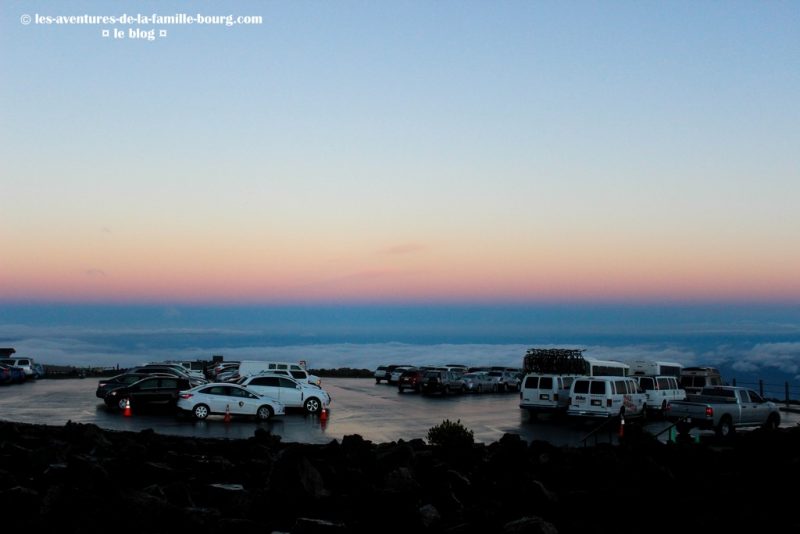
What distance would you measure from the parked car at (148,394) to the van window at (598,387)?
15.9 m

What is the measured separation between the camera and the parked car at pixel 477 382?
49.1 metres

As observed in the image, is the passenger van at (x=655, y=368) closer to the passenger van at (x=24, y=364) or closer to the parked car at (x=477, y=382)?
the parked car at (x=477, y=382)

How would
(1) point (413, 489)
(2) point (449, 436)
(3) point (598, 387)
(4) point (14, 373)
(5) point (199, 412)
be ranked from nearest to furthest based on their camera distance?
(1) point (413, 489)
(2) point (449, 436)
(5) point (199, 412)
(3) point (598, 387)
(4) point (14, 373)

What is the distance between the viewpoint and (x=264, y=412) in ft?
98.6

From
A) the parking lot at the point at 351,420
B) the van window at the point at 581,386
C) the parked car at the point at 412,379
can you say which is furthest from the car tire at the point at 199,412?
the parked car at the point at 412,379

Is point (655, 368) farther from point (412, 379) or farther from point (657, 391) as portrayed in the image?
point (412, 379)

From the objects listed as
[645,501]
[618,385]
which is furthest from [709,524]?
[618,385]

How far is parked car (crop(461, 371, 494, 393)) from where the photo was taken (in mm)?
49125

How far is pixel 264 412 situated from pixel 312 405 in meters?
2.86

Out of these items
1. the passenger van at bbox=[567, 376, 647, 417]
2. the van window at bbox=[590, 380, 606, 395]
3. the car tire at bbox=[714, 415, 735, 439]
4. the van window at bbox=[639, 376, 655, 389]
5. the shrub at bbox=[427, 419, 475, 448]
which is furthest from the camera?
the van window at bbox=[639, 376, 655, 389]

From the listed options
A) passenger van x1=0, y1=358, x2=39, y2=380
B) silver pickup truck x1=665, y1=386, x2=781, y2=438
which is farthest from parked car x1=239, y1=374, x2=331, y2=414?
Answer: passenger van x1=0, y1=358, x2=39, y2=380

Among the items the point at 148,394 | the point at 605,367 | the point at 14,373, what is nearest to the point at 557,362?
the point at 605,367

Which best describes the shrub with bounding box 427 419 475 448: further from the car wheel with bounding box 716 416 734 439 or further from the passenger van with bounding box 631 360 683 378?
the passenger van with bounding box 631 360 683 378

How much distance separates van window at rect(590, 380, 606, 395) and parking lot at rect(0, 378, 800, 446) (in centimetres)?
121
